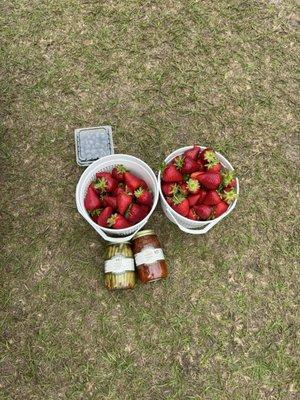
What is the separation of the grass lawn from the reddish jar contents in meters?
0.13

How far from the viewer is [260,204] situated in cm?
205

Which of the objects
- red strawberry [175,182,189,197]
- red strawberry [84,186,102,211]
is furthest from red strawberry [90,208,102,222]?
red strawberry [175,182,189,197]

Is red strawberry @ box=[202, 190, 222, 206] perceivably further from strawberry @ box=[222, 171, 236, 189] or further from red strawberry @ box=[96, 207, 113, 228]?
red strawberry @ box=[96, 207, 113, 228]

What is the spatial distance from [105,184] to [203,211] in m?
0.42

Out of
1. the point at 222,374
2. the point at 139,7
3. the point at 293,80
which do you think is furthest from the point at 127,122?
the point at 222,374

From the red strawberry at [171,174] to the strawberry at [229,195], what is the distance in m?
0.19

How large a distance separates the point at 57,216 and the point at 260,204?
983mm

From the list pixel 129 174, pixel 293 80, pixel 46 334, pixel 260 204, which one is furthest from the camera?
pixel 293 80

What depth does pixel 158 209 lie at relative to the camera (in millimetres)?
1984

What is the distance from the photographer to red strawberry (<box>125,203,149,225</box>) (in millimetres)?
1708

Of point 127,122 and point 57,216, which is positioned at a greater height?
point 127,122

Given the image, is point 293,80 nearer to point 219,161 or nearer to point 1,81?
point 219,161

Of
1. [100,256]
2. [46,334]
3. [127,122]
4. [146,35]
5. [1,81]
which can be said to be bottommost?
A: [46,334]

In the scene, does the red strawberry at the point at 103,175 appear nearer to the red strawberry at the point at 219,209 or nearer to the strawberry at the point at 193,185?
the strawberry at the point at 193,185
